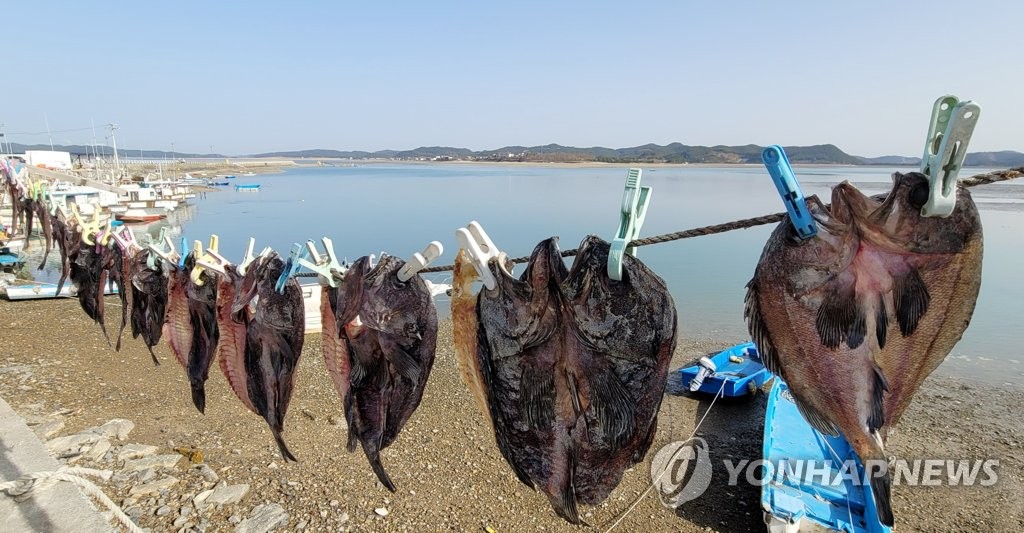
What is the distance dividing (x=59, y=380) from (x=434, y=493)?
8826 millimetres

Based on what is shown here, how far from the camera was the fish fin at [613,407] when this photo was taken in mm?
2299

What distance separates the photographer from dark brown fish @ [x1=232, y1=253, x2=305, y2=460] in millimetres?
3383

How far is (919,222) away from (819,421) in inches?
31.9

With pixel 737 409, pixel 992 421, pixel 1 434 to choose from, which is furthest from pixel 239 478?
pixel 992 421

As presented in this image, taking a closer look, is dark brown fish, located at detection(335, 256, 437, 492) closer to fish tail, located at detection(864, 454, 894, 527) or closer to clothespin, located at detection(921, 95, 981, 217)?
fish tail, located at detection(864, 454, 894, 527)

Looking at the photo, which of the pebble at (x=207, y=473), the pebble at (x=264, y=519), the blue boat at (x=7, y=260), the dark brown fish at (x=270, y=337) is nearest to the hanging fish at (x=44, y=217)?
the pebble at (x=207, y=473)

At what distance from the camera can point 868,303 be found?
5.81ft

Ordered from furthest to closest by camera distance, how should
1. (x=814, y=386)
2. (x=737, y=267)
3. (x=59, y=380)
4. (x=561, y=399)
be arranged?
1. (x=737, y=267)
2. (x=59, y=380)
3. (x=561, y=399)
4. (x=814, y=386)

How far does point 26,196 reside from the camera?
1074 centimetres

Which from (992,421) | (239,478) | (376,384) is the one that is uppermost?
(376,384)

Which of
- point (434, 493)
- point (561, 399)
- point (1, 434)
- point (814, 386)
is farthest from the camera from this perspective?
point (434, 493)

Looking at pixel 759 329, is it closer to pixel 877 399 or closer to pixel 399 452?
pixel 877 399

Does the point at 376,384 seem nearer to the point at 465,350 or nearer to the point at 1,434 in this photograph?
the point at 465,350

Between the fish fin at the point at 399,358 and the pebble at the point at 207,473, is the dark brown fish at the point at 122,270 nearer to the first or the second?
the pebble at the point at 207,473
